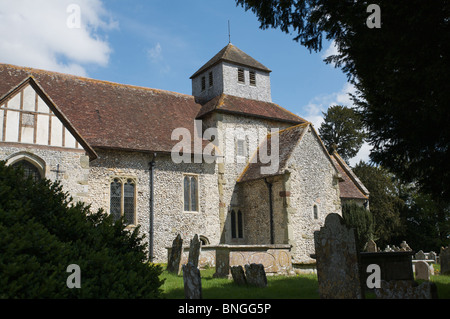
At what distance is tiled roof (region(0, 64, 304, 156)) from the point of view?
16.9 m

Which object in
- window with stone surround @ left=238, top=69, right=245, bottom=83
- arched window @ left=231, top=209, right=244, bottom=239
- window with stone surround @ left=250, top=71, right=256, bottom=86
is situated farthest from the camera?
window with stone surround @ left=250, top=71, right=256, bottom=86

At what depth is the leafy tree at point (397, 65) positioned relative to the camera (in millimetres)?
6500

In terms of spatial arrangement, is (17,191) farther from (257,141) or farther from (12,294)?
(257,141)

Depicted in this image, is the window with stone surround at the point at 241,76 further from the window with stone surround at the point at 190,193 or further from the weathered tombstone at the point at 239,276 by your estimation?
the weathered tombstone at the point at 239,276

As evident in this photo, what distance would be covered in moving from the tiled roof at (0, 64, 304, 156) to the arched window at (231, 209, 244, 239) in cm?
460

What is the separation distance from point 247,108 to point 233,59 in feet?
13.2

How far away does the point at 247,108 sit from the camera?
2150 centimetres

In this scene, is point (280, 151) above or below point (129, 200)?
above

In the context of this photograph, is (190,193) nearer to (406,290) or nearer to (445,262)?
(445,262)

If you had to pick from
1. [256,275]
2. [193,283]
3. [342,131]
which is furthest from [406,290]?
[342,131]

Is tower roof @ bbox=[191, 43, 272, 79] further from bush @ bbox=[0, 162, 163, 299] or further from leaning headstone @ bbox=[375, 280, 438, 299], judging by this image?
leaning headstone @ bbox=[375, 280, 438, 299]

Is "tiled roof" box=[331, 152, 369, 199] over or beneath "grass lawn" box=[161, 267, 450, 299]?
over

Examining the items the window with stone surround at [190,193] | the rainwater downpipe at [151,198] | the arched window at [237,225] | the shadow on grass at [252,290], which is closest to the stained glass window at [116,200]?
the rainwater downpipe at [151,198]

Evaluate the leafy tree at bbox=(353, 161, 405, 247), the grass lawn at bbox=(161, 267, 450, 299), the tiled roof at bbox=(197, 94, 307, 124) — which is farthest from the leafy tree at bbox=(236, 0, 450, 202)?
the leafy tree at bbox=(353, 161, 405, 247)
